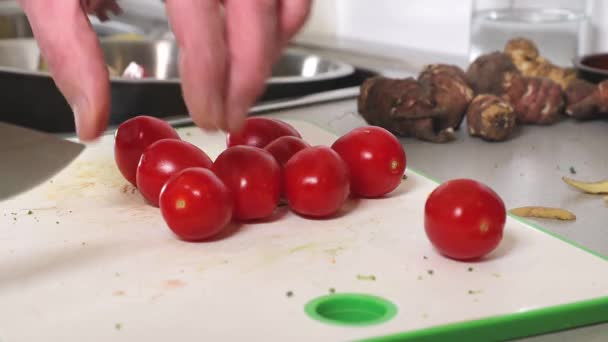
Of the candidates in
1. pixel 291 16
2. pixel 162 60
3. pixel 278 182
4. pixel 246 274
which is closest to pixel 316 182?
pixel 278 182

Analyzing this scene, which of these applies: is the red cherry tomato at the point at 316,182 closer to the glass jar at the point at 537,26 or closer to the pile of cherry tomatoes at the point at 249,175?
the pile of cherry tomatoes at the point at 249,175

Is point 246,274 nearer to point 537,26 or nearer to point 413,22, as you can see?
point 537,26

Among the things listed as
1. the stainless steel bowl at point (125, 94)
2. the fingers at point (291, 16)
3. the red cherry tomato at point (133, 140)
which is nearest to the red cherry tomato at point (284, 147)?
the red cherry tomato at point (133, 140)

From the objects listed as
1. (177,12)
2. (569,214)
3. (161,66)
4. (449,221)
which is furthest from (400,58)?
(177,12)

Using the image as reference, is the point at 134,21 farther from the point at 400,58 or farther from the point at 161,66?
the point at 400,58

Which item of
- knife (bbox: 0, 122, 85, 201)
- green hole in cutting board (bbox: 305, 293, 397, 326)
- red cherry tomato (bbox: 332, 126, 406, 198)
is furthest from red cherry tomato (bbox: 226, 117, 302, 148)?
green hole in cutting board (bbox: 305, 293, 397, 326)
